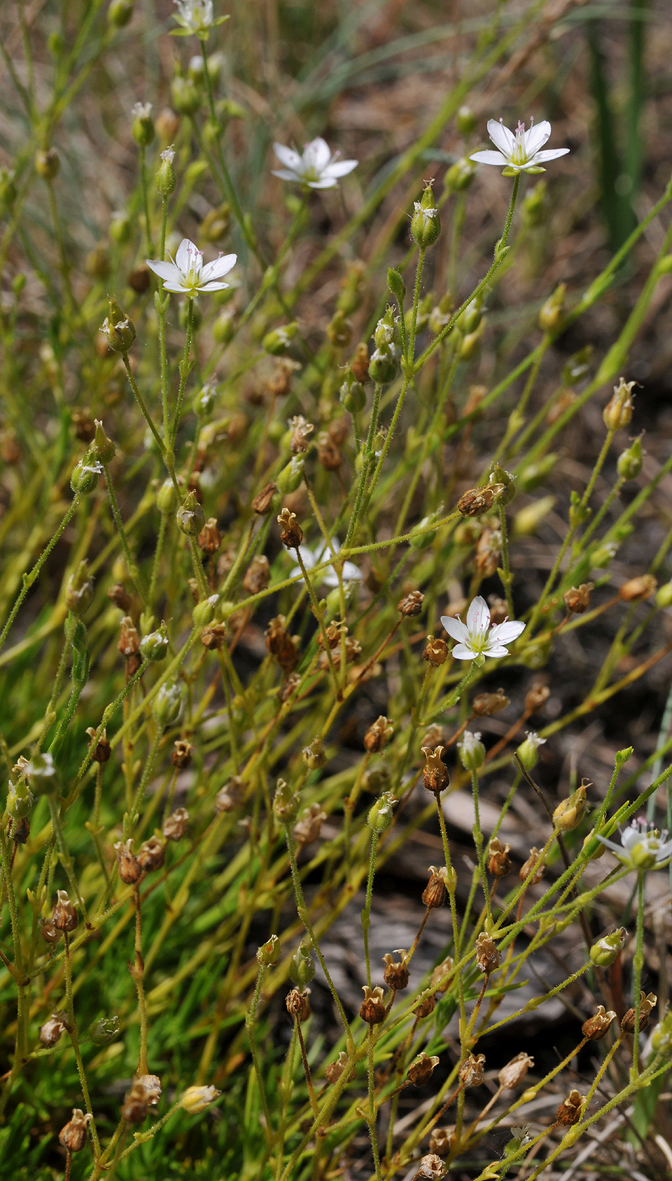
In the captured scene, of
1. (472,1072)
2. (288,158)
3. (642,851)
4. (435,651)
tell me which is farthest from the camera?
(288,158)

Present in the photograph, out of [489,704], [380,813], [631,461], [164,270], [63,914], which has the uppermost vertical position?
[164,270]

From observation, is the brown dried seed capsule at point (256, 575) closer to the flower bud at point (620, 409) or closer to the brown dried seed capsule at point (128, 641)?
the brown dried seed capsule at point (128, 641)

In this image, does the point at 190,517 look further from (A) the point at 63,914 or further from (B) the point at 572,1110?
(B) the point at 572,1110

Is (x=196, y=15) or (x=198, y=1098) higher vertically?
(x=196, y=15)

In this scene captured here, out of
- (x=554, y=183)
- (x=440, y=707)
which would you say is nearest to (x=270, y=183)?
(x=554, y=183)

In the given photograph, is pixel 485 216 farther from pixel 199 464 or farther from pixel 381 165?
pixel 199 464

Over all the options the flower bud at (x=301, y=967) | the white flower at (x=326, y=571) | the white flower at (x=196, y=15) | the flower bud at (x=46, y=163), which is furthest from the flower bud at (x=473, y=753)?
the flower bud at (x=46, y=163)

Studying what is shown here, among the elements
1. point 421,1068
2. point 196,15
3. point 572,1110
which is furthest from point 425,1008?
point 196,15
